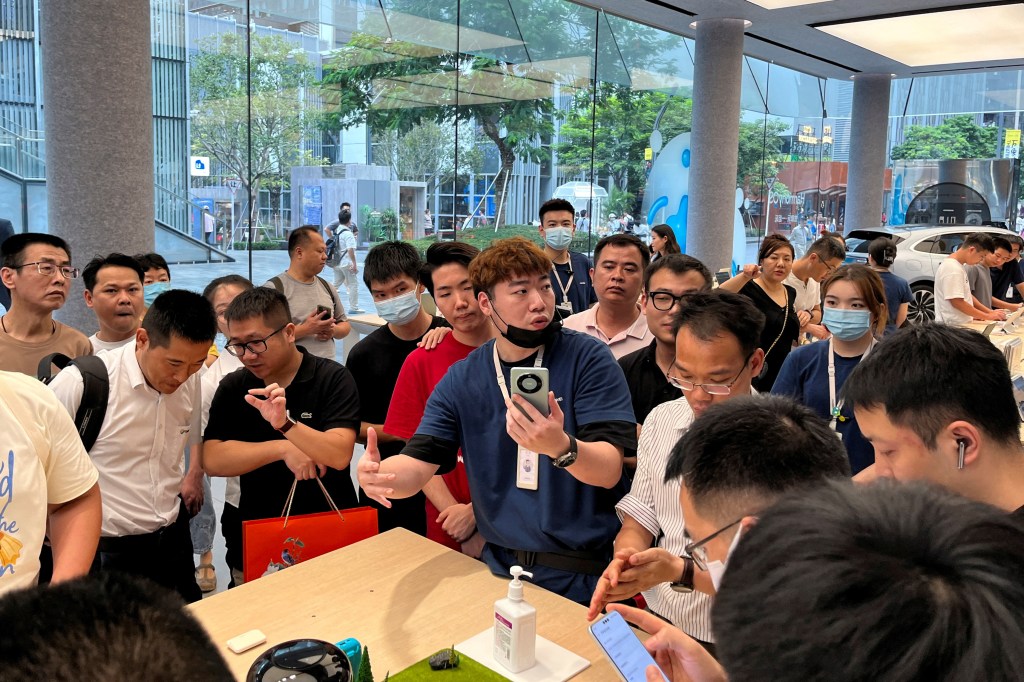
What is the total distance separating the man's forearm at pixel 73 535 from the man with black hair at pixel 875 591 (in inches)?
68.8

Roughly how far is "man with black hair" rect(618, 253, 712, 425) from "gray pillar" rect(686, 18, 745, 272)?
6.72 metres

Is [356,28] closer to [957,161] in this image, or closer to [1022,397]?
[1022,397]

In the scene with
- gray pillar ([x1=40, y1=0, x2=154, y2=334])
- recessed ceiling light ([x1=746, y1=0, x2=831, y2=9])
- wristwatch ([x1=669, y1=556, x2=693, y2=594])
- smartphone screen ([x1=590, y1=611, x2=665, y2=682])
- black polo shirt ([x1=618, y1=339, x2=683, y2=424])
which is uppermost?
recessed ceiling light ([x1=746, y1=0, x2=831, y2=9])

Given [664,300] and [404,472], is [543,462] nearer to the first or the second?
[404,472]

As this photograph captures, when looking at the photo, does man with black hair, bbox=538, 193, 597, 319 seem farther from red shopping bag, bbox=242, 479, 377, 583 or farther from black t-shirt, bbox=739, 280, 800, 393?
red shopping bag, bbox=242, 479, 377, 583

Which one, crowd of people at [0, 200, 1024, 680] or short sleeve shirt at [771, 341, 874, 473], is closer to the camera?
crowd of people at [0, 200, 1024, 680]

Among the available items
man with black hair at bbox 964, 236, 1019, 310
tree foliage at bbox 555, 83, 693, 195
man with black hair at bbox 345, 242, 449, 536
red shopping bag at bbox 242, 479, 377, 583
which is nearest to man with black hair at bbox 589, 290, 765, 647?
red shopping bag at bbox 242, 479, 377, 583

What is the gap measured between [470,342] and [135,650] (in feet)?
8.17

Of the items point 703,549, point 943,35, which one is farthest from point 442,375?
point 943,35

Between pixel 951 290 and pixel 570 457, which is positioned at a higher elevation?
pixel 951 290

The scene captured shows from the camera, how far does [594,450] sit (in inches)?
80.9

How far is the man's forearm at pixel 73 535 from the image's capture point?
1921 mm

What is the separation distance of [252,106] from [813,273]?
4609 millimetres

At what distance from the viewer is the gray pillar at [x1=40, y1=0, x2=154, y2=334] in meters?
4.48
